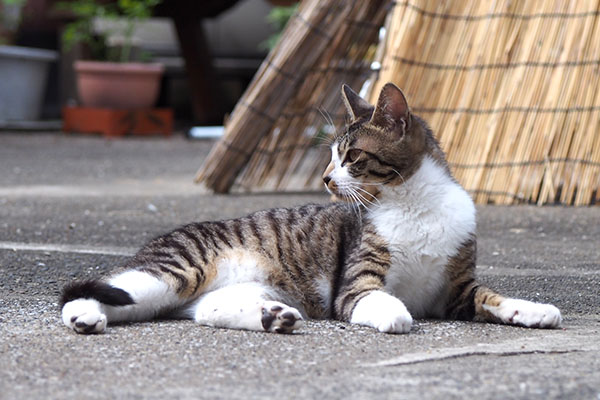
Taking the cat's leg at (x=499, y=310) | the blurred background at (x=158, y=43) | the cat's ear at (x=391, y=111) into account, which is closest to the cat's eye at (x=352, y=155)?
the cat's ear at (x=391, y=111)

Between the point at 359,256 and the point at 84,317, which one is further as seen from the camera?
the point at 359,256

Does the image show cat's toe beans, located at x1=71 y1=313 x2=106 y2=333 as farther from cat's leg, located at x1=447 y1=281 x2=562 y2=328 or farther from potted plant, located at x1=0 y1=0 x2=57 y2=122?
potted plant, located at x1=0 y1=0 x2=57 y2=122

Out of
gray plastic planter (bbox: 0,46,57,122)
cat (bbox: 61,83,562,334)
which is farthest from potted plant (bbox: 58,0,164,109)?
cat (bbox: 61,83,562,334)

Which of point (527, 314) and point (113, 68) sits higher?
point (113, 68)

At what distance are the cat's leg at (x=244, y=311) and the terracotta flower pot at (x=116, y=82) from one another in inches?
274

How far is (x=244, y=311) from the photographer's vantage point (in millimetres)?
2658

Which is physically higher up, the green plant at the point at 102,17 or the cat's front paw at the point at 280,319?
the green plant at the point at 102,17

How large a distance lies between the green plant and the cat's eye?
6.59 m

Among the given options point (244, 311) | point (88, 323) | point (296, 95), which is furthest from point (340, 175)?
point (296, 95)

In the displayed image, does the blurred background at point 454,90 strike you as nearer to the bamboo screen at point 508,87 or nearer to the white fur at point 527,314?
the bamboo screen at point 508,87

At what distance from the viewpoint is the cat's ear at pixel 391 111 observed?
290 cm

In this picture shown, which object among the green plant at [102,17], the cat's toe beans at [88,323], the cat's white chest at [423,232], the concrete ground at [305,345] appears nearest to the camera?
the concrete ground at [305,345]

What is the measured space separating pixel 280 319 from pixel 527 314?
0.76 m

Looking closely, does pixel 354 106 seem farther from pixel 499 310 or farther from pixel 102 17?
pixel 102 17
